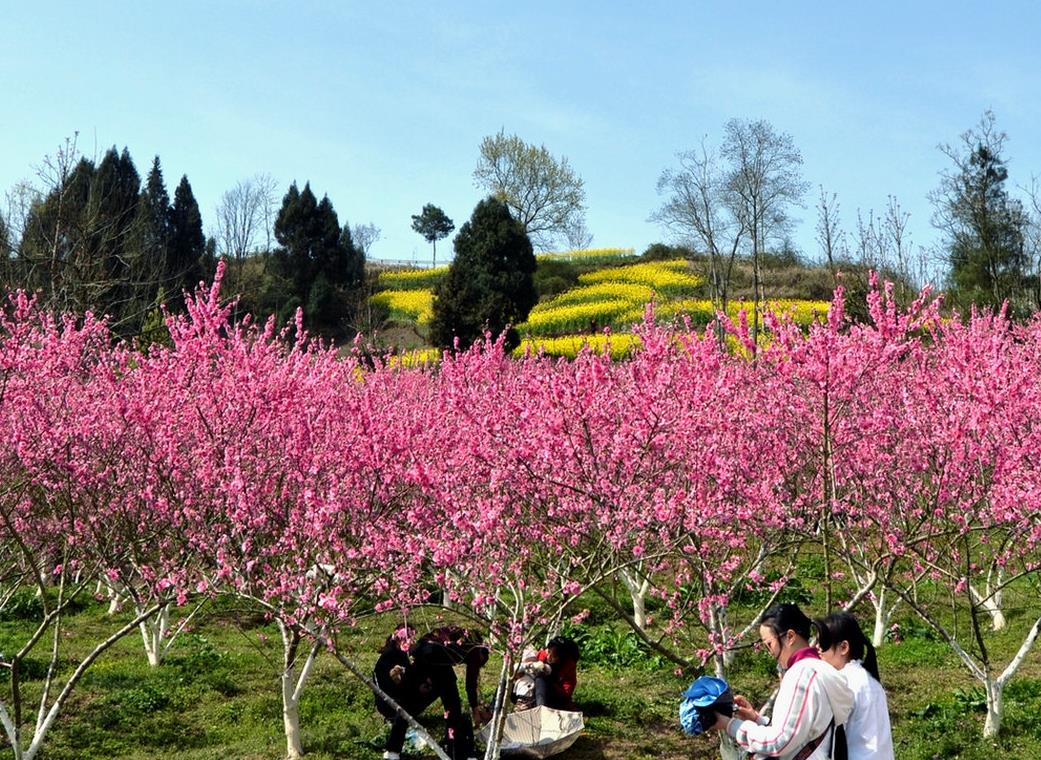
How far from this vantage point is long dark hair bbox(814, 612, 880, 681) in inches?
140

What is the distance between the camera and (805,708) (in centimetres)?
333

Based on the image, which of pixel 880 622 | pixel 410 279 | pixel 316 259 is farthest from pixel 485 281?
pixel 880 622

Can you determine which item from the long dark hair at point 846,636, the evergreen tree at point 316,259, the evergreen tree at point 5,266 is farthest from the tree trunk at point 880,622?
the evergreen tree at point 316,259

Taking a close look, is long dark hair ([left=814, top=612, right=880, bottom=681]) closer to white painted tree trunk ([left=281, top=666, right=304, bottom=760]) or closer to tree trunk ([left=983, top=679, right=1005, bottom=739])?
tree trunk ([left=983, top=679, right=1005, bottom=739])

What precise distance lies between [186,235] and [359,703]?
37786 millimetres

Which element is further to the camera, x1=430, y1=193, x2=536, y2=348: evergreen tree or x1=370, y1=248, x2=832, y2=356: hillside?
x1=370, y1=248, x2=832, y2=356: hillside

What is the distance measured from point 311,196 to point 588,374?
126 feet

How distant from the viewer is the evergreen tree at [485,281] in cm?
2970

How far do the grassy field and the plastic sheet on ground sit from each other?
216mm

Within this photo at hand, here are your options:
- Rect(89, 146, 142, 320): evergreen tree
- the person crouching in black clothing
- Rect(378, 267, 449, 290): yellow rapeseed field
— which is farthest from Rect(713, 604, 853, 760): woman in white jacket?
Rect(378, 267, 449, 290): yellow rapeseed field

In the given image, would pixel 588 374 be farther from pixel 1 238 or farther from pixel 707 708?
pixel 1 238

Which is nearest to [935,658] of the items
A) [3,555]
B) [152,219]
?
[3,555]

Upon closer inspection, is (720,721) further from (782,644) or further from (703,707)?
(782,644)

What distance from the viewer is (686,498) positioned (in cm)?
562
